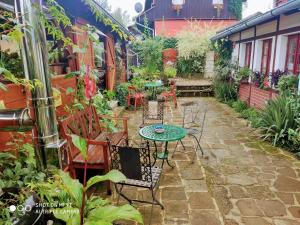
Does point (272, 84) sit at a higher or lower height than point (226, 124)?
higher

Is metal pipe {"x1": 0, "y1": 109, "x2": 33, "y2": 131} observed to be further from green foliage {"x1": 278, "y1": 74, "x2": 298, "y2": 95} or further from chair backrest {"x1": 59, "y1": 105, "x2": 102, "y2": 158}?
green foliage {"x1": 278, "y1": 74, "x2": 298, "y2": 95}

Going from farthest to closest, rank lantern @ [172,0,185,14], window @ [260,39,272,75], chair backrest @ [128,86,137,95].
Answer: lantern @ [172,0,185,14], chair backrest @ [128,86,137,95], window @ [260,39,272,75]

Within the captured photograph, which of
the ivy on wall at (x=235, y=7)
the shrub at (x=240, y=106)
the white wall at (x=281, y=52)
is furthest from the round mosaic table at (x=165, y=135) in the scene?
the ivy on wall at (x=235, y=7)

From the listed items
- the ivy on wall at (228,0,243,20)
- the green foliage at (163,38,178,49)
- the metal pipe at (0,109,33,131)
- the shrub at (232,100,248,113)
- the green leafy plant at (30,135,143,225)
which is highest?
the ivy on wall at (228,0,243,20)

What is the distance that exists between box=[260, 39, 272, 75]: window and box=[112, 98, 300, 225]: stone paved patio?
10.0ft

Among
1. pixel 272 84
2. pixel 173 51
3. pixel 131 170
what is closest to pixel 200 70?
pixel 173 51

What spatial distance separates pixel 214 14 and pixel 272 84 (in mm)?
14492

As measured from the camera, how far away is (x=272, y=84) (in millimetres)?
6535

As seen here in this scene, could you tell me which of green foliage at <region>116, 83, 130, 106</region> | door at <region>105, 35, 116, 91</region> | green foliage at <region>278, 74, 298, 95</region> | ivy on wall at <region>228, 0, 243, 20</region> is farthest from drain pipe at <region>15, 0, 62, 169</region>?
ivy on wall at <region>228, 0, 243, 20</region>

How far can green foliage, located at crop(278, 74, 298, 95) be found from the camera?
547cm

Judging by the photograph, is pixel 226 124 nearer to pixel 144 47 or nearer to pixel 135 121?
pixel 135 121

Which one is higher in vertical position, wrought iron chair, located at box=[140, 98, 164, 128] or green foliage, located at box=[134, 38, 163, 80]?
green foliage, located at box=[134, 38, 163, 80]

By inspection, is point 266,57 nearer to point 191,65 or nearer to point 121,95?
point 121,95

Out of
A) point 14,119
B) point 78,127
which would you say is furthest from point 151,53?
point 14,119
